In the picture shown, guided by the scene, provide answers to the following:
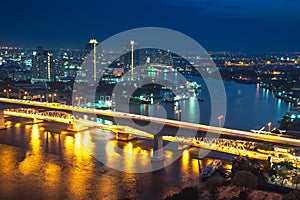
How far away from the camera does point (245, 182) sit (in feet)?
11.1

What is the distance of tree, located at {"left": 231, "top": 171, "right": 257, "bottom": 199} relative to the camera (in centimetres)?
337

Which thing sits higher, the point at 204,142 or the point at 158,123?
the point at 158,123

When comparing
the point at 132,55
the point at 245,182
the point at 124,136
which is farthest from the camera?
the point at 132,55

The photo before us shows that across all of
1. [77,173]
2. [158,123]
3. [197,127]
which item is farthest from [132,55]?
[77,173]

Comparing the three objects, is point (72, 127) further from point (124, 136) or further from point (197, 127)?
point (197, 127)

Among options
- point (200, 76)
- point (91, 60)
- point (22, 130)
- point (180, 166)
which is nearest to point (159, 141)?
point (180, 166)

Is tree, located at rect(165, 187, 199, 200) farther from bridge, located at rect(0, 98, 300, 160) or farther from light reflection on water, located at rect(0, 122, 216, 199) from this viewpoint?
bridge, located at rect(0, 98, 300, 160)

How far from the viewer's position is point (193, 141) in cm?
502

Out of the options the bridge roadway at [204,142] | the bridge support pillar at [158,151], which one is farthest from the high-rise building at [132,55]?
the bridge support pillar at [158,151]

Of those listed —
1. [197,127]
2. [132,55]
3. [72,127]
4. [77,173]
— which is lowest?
[77,173]

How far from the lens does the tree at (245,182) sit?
3368 mm

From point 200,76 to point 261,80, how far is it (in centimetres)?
300

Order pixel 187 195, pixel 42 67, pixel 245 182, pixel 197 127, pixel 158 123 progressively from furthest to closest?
pixel 42 67, pixel 158 123, pixel 197 127, pixel 245 182, pixel 187 195

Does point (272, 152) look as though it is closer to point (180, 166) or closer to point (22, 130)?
point (180, 166)
